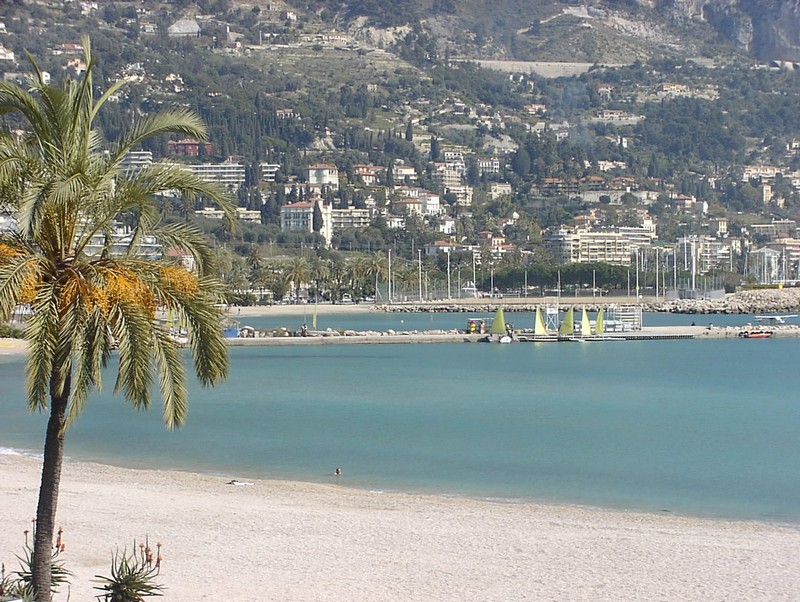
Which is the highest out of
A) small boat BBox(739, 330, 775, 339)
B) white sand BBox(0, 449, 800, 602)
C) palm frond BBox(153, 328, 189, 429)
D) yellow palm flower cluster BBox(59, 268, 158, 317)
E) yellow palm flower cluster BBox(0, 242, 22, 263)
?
yellow palm flower cluster BBox(0, 242, 22, 263)

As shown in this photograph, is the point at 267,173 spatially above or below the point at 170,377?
above

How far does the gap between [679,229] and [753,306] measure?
103590 millimetres

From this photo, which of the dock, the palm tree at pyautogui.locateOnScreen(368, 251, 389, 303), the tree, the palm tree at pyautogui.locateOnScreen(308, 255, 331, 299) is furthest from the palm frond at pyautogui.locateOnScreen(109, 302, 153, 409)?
the tree

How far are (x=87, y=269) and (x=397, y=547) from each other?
644cm

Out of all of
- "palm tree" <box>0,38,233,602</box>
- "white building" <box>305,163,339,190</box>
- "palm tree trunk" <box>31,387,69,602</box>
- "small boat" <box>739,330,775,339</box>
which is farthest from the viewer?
"white building" <box>305,163,339,190</box>

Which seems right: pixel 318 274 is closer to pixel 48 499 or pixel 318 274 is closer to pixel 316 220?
pixel 316 220

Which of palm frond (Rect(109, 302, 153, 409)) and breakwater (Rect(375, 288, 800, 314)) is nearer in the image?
palm frond (Rect(109, 302, 153, 409))

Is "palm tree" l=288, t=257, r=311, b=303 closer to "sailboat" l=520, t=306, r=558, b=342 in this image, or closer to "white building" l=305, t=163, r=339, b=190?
"sailboat" l=520, t=306, r=558, b=342

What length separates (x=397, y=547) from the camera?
14617mm

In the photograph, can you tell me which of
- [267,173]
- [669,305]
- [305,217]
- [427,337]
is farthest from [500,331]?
[267,173]

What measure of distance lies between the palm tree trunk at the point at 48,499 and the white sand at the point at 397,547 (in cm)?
159

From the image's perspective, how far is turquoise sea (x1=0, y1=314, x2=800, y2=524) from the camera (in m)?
22.2

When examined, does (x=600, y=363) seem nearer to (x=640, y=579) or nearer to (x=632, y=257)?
(x=640, y=579)

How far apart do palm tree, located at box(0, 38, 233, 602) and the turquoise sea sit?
1147cm
